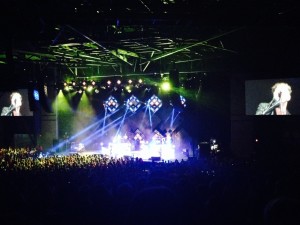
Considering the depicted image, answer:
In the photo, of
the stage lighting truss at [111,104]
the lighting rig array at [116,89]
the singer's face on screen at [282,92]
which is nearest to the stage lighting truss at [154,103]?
the lighting rig array at [116,89]

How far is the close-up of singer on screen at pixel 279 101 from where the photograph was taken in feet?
50.1

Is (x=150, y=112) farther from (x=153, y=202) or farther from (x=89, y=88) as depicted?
(x=153, y=202)

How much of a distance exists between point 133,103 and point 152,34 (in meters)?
10.3

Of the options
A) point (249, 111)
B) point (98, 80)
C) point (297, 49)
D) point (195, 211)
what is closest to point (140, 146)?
point (98, 80)

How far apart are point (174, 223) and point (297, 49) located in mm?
14860

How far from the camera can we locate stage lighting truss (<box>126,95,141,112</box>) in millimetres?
20688

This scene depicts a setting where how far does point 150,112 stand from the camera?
69.7ft

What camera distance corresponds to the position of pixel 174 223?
8.13 ft

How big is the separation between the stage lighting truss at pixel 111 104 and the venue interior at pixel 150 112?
3.4 inches

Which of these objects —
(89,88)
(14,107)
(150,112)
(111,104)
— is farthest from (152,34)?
(14,107)

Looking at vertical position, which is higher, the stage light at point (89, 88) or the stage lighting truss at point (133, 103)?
the stage light at point (89, 88)

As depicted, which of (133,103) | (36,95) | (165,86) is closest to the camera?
(36,95)

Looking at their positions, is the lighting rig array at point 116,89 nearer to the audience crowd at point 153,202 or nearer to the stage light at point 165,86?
the stage light at point 165,86

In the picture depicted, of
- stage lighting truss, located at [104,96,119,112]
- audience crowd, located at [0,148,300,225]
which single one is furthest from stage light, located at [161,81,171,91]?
audience crowd, located at [0,148,300,225]
